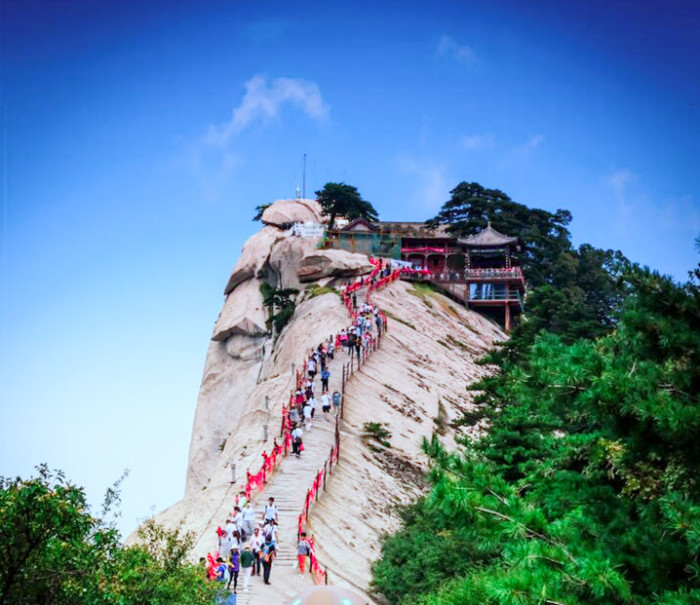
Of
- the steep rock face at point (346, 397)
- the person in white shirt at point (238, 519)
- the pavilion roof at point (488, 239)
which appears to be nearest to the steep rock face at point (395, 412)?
the steep rock face at point (346, 397)

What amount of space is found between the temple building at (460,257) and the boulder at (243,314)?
6.42m

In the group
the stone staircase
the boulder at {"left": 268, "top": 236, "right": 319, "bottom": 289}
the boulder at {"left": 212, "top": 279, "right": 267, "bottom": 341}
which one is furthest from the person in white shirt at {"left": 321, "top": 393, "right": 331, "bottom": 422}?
the boulder at {"left": 212, "top": 279, "right": 267, "bottom": 341}

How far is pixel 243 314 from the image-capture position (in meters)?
63.6

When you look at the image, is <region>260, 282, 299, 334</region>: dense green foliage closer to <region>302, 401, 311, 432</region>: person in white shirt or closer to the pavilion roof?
the pavilion roof

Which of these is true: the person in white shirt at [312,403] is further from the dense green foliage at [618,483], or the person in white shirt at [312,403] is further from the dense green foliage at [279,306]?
the dense green foliage at [279,306]

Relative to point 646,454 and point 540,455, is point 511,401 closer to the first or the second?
point 540,455

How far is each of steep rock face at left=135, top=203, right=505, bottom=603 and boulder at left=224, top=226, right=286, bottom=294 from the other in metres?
0.10

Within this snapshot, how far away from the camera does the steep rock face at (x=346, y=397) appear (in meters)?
27.4

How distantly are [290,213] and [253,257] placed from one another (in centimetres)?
720

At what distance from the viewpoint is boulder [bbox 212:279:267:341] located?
62969 millimetres

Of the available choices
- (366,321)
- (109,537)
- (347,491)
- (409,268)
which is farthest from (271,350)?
(109,537)

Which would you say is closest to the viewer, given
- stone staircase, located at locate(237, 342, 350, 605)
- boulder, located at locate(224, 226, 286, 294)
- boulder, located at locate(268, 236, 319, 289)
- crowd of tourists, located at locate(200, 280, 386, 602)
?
stone staircase, located at locate(237, 342, 350, 605)

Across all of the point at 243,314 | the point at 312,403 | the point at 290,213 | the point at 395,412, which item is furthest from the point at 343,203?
the point at 312,403

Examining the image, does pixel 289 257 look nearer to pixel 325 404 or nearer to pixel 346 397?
pixel 346 397
